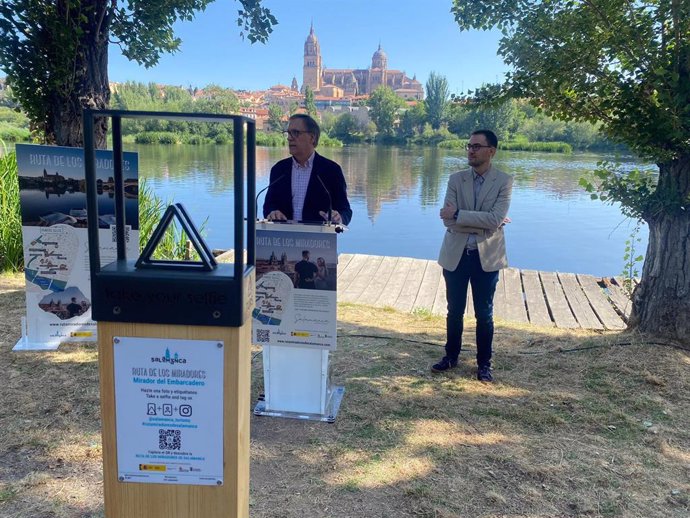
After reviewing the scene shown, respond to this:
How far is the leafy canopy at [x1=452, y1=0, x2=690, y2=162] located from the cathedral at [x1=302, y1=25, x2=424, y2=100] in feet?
500

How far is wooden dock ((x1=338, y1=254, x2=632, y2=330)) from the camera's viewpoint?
6602 mm

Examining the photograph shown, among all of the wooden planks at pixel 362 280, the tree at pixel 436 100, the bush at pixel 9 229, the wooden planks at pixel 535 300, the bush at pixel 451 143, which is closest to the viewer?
the wooden planks at pixel 535 300

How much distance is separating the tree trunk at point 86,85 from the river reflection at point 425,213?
7.53 ft

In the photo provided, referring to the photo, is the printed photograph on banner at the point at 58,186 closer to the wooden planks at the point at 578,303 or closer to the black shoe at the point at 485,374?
the black shoe at the point at 485,374

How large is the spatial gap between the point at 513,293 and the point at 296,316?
5050 millimetres

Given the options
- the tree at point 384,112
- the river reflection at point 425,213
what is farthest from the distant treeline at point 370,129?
the river reflection at point 425,213

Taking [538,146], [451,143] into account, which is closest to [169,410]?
[538,146]

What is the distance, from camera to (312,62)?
522 feet

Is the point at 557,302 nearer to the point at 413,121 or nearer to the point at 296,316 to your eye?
the point at 296,316

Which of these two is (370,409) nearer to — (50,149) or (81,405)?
(81,405)

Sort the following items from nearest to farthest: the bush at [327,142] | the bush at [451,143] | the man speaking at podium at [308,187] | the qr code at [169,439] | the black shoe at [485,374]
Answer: the qr code at [169,439] < the man speaking at podium at [308,187] < the black shoe at [485,374] < the bush at [327,142] < the bush at [451,143]

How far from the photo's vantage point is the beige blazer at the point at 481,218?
12.1ft

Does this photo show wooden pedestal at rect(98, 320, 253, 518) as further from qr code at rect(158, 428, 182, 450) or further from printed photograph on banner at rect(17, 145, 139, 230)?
printed photograph on banner at rect(17, 145, 139, 230)

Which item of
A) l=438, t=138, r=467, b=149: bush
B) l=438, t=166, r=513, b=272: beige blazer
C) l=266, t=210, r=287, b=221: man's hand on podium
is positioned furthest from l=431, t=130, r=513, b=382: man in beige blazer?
l=438, t=138, r=467, b=149: bush
